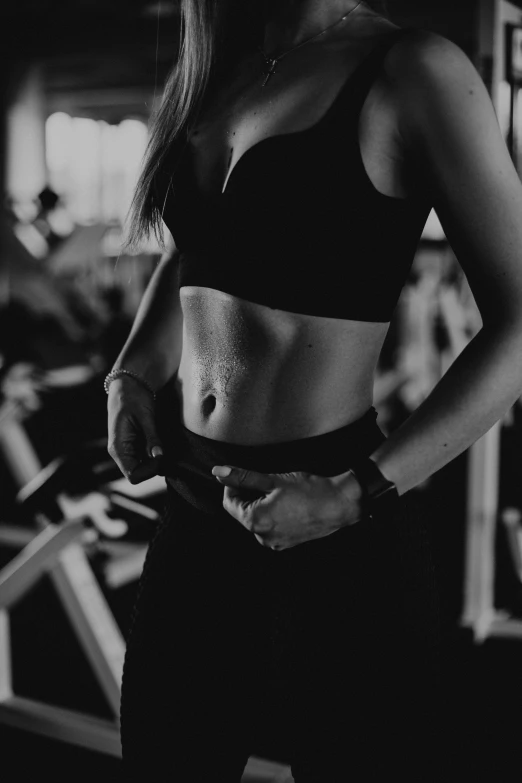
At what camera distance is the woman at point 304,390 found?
63 centimetres

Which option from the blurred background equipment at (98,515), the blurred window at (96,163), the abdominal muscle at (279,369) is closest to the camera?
the abdominal muscle at (279,369)

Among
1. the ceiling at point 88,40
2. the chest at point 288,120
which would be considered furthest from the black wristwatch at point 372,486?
the ceiling at point 88,40

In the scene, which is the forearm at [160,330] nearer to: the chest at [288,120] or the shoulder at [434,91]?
the chest at [288,120]

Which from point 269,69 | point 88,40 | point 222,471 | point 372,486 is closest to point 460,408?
point 372,486

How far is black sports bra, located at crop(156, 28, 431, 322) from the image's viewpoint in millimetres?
658

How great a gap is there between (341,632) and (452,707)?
1.40 m

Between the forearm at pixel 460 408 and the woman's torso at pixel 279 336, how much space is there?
4.4 inches

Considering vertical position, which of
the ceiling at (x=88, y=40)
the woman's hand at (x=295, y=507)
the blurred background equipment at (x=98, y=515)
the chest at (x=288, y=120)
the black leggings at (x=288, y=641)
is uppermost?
the ceiling at (x=88, y=40)

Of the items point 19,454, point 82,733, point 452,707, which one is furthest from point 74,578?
point 452,707

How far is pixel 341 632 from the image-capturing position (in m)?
0.71

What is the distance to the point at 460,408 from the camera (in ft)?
2.06

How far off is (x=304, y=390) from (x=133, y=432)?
22 cm

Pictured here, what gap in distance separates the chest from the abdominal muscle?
0.12m

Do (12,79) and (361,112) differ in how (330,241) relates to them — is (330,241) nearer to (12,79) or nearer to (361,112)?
(361,112)
